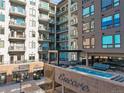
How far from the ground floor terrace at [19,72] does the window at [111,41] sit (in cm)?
1542

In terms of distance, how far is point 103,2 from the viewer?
19.5 m

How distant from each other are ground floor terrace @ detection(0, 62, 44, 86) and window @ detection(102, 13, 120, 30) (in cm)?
1663

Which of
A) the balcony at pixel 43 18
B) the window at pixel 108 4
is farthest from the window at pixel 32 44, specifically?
the window at pixel 108 4

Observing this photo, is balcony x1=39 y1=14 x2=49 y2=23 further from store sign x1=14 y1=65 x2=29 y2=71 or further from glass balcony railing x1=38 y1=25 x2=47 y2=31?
store sign x1=14 y1=65 x2=29 y2=71

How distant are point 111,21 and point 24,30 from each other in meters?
21.4

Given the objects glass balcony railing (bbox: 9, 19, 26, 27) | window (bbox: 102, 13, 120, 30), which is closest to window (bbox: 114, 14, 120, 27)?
window (bbox: 102, 13, 120, 30)

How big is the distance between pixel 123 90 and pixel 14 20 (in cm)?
2797

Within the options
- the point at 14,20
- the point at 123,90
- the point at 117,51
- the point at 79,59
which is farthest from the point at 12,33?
the point at 123,90

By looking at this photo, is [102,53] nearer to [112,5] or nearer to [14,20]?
[112,5]

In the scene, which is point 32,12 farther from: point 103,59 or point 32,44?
point 103,59

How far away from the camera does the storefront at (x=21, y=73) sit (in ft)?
90.2

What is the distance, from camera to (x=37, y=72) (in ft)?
102

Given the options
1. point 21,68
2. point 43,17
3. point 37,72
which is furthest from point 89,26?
point 43,17

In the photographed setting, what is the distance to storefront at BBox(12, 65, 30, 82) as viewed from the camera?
90.2ft
